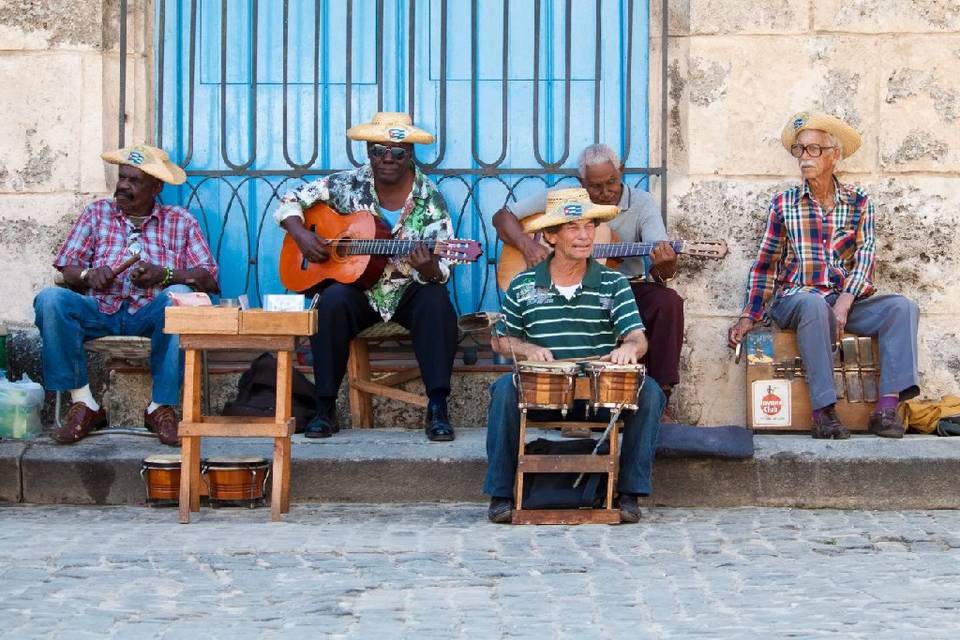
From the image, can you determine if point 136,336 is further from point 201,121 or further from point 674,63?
point 674,63

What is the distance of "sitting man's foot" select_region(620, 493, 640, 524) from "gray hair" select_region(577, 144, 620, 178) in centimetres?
194

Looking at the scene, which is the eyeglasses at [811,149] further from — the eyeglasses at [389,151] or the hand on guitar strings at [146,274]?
the hand on guitar strings at [146,274]

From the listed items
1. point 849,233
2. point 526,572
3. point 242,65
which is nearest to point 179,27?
point 242,65

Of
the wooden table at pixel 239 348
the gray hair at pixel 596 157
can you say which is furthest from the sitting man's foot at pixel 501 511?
the gray hair at pixel 596 157

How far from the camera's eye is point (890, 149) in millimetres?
7750

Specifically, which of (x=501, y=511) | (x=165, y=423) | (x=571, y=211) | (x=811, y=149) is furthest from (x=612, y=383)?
(x=165, y=423)

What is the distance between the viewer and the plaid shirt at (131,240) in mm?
7500

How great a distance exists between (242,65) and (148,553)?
347 cm

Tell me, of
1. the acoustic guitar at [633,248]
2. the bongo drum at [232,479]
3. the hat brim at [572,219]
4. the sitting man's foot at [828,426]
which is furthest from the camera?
the acoustic guitar at [633,248]

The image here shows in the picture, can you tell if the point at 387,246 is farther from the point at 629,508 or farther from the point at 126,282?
the point at 629,508

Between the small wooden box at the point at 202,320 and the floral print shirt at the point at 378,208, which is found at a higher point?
the floral print shirt at the point at 378,208

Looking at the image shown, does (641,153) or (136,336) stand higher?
(641,153)

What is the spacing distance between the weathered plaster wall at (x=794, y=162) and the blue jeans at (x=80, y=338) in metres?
2.53

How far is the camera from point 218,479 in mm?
6496
